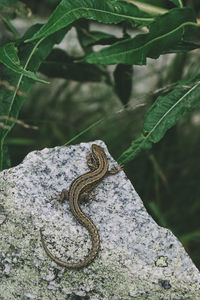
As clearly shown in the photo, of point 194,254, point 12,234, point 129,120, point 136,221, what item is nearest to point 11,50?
point 12,234

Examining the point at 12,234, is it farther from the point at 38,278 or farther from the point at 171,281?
the point at 171,281

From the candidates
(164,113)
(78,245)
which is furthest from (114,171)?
(78,245)

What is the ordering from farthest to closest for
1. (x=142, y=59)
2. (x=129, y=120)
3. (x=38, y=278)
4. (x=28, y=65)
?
(x=129, y=120) < (x=28, y=65) < (x=142, y=59) < (x=38, y=278)

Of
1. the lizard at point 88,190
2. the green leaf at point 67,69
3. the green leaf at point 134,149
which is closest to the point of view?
the lizard at point 88,190

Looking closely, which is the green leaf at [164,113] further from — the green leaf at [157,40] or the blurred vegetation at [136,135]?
the blurred vegetation at [136,135]

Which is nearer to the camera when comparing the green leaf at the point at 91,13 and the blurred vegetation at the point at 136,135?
the green leaf at the point at 91,13

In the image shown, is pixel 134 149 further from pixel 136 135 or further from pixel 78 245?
pixel 136 135

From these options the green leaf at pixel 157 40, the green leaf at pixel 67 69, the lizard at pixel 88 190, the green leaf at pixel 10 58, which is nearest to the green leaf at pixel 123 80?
the green leaf at pixel 67 69
